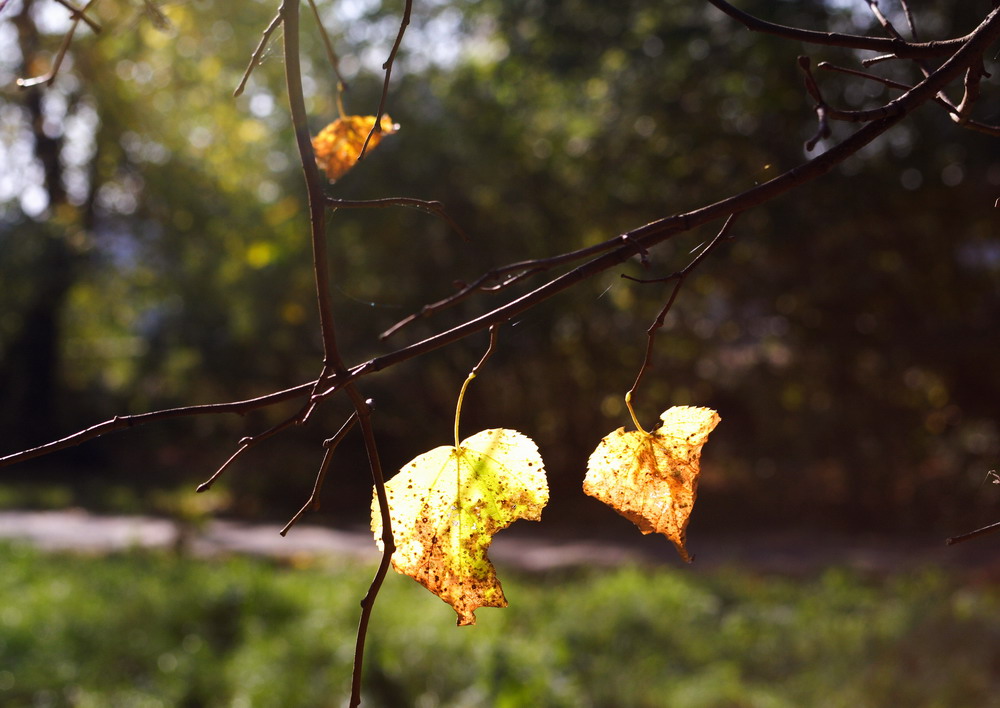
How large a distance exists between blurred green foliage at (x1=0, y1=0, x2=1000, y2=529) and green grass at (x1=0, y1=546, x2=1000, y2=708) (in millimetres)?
1635

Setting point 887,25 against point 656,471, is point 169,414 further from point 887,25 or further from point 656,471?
point 887,25

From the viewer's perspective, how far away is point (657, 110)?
252 inches

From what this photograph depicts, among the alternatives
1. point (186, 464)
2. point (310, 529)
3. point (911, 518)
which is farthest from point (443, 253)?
point (186, 464)

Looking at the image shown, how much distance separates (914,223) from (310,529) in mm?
4917

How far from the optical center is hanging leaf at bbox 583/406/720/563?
724 millimetres

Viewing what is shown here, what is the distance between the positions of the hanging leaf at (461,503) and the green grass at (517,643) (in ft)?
7.80

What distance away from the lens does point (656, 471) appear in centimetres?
74

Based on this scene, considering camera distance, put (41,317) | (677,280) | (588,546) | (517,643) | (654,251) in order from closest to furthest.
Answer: (677,280)
(517,643)
(654,251)
(588,546)
(41,317)

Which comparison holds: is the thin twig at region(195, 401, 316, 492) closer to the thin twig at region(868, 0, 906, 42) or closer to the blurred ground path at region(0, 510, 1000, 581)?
the thin twig at region(868, 0, 906, 42)

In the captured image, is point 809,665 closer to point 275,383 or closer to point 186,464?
point 275,383

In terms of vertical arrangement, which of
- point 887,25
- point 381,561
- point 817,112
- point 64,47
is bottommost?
point 381,561

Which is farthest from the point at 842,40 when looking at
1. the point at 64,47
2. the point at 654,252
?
the point at 654,252

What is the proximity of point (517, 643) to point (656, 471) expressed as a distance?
10.1 feet

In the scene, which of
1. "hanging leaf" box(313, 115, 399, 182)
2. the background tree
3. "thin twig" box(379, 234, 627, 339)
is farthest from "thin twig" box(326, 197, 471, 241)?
the background tree
